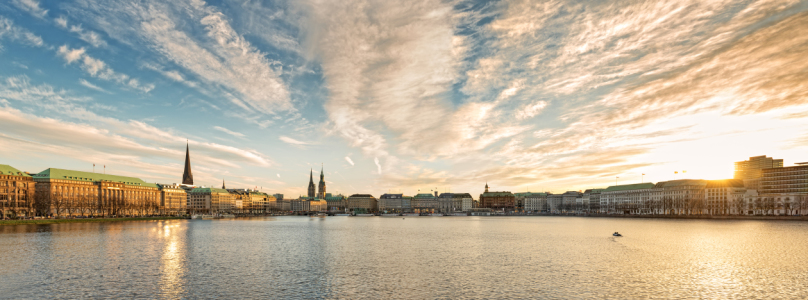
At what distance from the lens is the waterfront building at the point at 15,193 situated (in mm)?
139125

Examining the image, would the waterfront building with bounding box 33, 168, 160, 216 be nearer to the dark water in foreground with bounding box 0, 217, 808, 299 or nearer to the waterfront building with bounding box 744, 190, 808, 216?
the dark water in foreground with bounding box 0, 217, 808, 299

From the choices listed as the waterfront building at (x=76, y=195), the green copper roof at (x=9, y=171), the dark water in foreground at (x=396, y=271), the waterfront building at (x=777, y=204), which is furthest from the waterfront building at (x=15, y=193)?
the waterfront building at (x=777, y=204)

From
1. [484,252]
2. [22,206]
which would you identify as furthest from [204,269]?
[22,206]

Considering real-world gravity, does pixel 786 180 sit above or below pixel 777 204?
above

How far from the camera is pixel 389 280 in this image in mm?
36000

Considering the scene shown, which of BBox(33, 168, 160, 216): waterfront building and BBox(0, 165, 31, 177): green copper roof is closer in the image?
BBox(0, 165, 31, 177): green copper roof

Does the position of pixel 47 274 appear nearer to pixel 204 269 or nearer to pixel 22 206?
pixel 204 269

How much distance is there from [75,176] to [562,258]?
201957 mm

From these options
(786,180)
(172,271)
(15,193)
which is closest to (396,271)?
(172,271)

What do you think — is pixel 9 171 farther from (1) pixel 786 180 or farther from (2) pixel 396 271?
(1) pixel 786 180

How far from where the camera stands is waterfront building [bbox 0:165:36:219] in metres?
139

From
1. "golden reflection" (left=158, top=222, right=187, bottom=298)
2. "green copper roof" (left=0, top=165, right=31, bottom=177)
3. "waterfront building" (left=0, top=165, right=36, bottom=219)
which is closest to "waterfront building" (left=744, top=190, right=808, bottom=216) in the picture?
"golden reflection" (left=158, top=222, right=187, bottom=298)

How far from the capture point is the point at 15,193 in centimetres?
14762

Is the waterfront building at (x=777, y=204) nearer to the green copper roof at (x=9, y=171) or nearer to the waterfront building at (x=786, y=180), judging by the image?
the waterfront building at (x=786, y=180)
